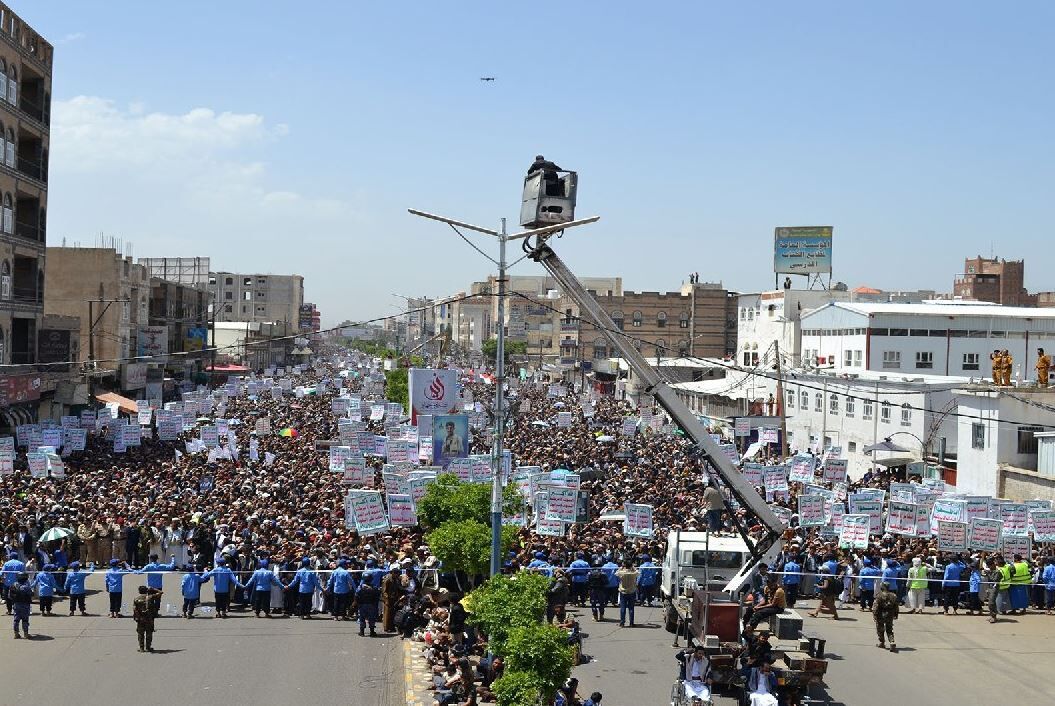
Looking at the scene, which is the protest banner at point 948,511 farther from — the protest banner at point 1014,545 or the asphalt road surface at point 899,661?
the asphalt road surface at point 899,661

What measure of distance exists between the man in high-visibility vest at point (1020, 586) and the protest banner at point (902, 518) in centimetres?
268

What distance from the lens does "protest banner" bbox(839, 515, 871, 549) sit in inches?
987

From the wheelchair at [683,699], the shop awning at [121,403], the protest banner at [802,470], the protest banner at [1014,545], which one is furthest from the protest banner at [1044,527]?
the shop awning at [121,403]

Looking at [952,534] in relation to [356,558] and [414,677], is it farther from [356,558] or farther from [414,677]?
[414,677]

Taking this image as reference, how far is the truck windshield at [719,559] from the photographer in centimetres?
2081

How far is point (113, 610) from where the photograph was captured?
2159 cm

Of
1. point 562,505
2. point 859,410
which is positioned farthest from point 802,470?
point 859,410

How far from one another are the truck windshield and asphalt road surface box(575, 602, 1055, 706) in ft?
4.84

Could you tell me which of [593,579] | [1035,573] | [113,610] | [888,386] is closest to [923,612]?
[1035,573]

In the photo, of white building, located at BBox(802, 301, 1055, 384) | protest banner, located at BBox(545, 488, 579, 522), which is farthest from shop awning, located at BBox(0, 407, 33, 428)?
white building, located at BBox(802, 301, 1055, 384)

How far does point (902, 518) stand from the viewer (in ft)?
85.6

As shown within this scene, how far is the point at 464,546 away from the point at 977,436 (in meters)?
20.9

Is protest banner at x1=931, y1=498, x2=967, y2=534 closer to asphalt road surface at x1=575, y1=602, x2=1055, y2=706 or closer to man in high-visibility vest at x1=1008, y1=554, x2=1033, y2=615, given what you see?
man in high-visibility vest at x1=1008, y1=554, x2=1033, y2=615

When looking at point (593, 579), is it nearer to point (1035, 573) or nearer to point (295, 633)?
point (295, 633)
